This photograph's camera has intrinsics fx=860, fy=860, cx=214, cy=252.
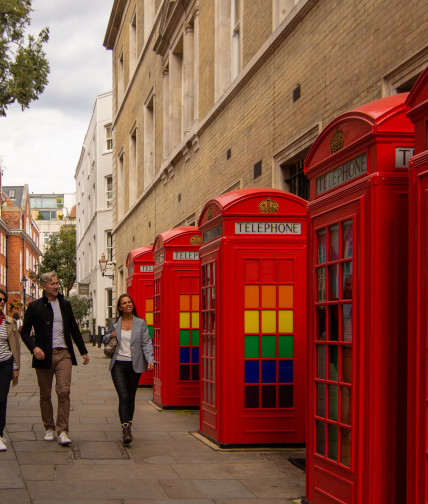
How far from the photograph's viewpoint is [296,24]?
1193 cm

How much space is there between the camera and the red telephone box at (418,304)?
4848 millimetres

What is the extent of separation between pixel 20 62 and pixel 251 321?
8.50 metres

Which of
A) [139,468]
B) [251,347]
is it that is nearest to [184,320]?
[251,347]

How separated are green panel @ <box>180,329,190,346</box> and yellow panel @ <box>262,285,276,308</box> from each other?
4197mm

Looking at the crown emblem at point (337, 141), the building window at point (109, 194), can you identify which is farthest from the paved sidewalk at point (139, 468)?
the building window at point (109, 194)

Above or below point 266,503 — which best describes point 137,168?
above

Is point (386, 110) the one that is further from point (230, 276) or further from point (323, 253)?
point (230, 276)

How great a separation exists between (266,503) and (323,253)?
208 centimetres

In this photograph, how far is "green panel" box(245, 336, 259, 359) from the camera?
9430 mm

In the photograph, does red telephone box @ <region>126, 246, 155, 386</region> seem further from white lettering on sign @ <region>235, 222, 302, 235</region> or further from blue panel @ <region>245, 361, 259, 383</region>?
white lettering on sign @ <region>235, 222, 302, 235</region>

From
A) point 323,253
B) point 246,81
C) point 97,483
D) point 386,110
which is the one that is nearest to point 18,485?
point 97,483

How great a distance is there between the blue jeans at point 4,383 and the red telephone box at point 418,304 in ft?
18.2

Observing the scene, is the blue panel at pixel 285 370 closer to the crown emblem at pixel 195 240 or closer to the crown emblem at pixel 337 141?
the crown emblem at pixel 337 141

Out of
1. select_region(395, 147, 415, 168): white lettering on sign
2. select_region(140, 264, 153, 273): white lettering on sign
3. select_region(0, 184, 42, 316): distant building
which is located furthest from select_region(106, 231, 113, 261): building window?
select_region(395, 147, 415, 168): white lettering on sign
